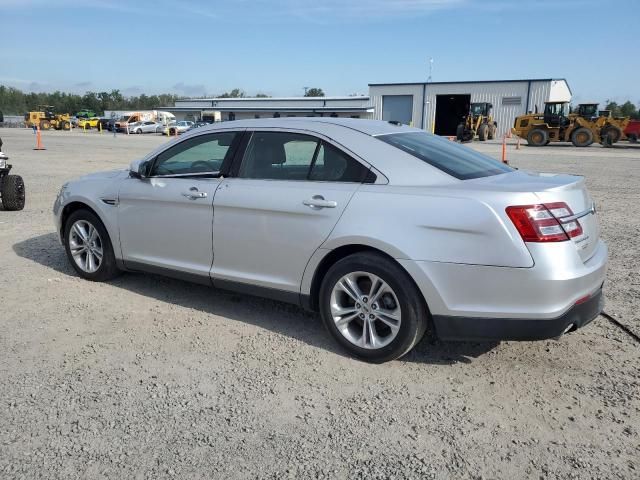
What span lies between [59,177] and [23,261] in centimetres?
871

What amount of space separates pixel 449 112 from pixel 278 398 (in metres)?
55.9

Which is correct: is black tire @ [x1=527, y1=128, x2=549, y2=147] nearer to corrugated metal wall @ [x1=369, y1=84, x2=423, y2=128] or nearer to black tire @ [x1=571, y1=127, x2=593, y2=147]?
black tire @ [x1=571, y1=127, x2=593, y2=147]

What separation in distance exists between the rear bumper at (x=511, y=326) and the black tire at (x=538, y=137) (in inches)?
1299

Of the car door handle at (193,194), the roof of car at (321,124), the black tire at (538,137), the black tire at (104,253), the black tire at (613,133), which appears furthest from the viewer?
the black tire at (538,137)

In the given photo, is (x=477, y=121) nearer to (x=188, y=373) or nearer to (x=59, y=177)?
(x=59, y=177)

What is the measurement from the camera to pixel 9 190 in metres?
8.78

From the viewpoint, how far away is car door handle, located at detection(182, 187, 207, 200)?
4388 mm

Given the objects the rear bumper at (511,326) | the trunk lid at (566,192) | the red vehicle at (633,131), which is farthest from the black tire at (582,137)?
the rear bumper at (511,326)

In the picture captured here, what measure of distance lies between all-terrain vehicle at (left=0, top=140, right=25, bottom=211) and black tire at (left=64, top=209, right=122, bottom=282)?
4.06m

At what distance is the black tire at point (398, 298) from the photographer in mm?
3449

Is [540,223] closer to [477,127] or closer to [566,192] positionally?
[566,192]

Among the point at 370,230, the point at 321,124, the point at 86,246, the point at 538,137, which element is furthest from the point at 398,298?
the point at 538,137

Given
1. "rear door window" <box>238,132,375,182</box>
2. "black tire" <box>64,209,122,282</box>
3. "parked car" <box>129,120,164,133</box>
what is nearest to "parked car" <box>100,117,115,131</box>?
"parked car" <box>129,120,164,133</box>

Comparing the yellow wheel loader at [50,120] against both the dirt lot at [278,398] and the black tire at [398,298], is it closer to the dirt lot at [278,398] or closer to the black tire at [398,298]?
the dirt lot at [278,398]
